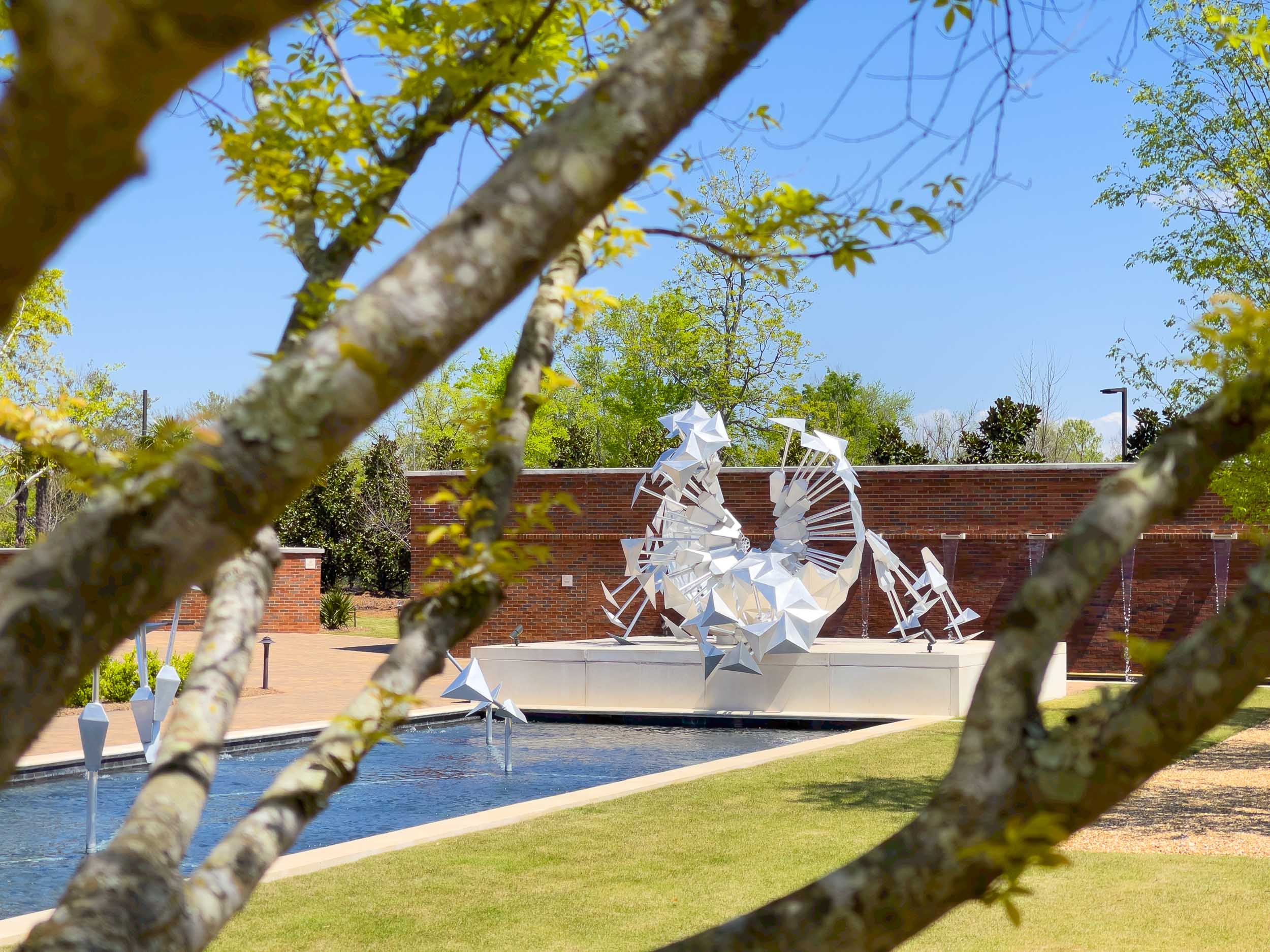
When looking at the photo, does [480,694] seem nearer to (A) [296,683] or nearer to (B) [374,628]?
(A) [296,683]

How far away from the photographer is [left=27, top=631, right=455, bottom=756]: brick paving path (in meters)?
15.9

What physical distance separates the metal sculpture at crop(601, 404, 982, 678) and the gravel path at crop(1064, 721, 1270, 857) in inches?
230

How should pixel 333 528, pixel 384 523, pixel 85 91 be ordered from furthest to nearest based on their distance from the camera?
pixel 384 523 → pixel 333 528 → pixel 85 91

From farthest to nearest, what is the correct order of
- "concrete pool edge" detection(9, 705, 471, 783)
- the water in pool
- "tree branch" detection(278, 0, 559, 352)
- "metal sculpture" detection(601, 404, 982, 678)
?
1. "metal sculpture" detection(601, 404, 982, 678)
2. "concrete pool edge" detection(9, 705, 471, 783)
3. the water in pool
4. "tree branch" detection(278, 0, 559, 352)

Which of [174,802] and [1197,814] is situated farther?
[1197,814]

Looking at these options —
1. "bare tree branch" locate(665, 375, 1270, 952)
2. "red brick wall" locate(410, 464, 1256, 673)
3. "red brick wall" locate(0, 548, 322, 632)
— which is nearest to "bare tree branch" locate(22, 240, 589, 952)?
"bare tree branch" locate(665, 375, 1270, 952)

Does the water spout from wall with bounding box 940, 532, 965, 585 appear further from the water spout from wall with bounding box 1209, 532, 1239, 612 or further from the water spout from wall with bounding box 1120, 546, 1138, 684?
the water spout from wall with bounding box 1209, 532, 1239, 612

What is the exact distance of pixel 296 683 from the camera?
21453 millimetres

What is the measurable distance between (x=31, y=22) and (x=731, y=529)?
1904cm

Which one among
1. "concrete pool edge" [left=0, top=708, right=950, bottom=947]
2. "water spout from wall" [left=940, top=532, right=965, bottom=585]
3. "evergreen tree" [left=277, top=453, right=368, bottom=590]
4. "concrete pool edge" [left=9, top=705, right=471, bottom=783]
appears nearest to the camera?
"concrete pool edge" [left=0, top=708, right=950, bottom=947]

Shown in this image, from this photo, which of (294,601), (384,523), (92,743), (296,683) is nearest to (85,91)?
(92,743)

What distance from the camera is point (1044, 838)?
153 centimetres

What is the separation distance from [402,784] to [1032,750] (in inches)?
488

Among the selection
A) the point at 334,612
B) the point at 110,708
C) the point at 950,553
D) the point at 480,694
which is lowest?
the point at 110,708
